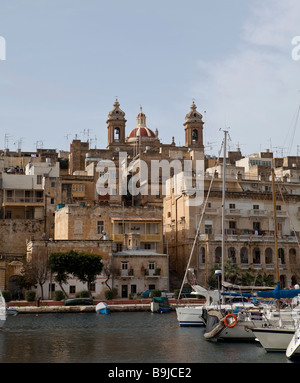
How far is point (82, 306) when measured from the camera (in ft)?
161

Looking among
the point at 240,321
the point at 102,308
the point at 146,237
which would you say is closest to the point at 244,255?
the point at 146,237

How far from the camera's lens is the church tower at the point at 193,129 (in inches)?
3610

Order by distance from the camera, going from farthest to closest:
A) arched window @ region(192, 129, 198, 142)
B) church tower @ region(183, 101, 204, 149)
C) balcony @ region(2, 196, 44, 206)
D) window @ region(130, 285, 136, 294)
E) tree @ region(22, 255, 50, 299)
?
arched window @ region(192, 129, 198, 142) < church tower @ region(183, 101, 204, 149) < balcony @ region(2, 196, 44, 206) < window @ region(130, 285, 136, 294) < tree @ region(22, 255, 50, 299)

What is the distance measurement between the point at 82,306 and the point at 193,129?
160 feet

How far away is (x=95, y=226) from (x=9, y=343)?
2909 cm

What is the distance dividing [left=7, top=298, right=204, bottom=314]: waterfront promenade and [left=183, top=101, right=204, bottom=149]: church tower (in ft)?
141

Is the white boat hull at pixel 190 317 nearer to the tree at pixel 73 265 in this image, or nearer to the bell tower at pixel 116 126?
the tree at pixel 73 265

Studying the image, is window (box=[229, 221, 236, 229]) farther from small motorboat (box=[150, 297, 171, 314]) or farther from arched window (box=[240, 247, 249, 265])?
small motorboat (box=[150, 297, 171, 314])

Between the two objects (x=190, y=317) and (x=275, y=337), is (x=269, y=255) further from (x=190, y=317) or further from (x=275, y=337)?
(x=275, y=337)

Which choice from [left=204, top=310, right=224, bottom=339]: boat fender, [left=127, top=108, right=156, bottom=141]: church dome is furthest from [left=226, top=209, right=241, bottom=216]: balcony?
[left=127, top=108, right=156, bottom=141]: church dome

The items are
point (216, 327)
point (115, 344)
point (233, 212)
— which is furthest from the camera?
point (233, 212)

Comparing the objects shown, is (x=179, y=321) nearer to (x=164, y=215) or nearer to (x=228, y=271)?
(x=228, y=271)

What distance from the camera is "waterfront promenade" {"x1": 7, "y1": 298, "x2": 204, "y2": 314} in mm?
47906
